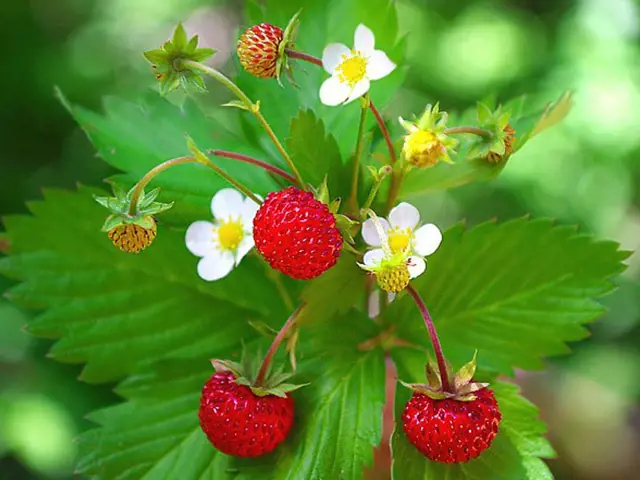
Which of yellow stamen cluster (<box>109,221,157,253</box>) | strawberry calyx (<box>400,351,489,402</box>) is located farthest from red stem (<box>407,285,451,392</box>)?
yellow stamen cluster (<box>109,221,157,253</box>)

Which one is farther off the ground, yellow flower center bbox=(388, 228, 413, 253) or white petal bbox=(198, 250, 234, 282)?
yellow flower center bbox=(388, 228, 413, 253)

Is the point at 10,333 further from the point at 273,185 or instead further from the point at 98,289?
the point at 273,185

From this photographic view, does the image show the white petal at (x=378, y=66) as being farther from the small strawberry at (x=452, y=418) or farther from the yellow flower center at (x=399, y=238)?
the small strawberry at (x=452, y=418)

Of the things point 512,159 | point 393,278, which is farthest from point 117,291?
point 512,159

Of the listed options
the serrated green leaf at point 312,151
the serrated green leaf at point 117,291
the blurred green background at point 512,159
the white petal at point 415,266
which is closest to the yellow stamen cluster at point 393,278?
the white petal at point 415,266

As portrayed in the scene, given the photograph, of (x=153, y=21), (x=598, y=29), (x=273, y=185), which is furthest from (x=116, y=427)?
(x=598, y=29)

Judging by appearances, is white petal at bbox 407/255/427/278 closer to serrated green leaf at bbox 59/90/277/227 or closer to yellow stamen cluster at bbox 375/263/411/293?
yellow stamen cluster at bbox 375/263/411/293

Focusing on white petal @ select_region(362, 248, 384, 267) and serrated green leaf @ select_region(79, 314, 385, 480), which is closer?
white petal @ select_region(362, 248, 384, 267)
